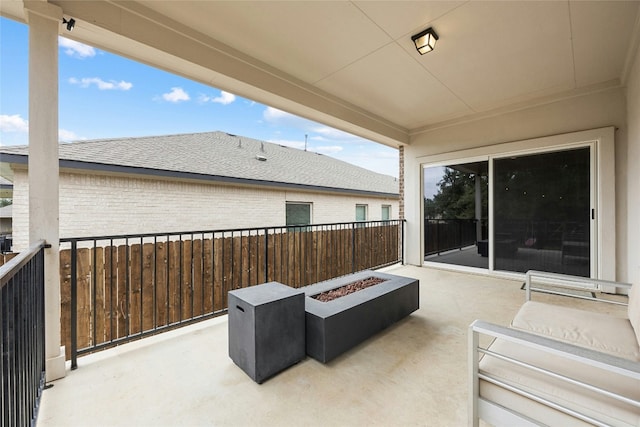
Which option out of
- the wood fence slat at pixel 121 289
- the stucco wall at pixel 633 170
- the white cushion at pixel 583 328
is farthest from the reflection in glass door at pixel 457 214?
the wood fence slat at pixel 121 289

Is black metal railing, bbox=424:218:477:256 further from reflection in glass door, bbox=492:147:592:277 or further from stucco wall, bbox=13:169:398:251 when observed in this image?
stucco wall, bbox=13:169:398:251

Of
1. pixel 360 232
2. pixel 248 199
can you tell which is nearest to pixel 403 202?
pixel 360 232

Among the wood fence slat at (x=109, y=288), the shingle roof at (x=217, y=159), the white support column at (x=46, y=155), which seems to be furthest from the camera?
the shingle roof at (x=217, y=159)

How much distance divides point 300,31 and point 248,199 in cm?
414

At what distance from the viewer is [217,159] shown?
6.27m

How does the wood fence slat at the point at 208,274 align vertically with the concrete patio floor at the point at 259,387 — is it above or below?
above

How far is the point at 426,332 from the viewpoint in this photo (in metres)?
2.50

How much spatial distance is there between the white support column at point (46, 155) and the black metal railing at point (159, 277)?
0.50 feet

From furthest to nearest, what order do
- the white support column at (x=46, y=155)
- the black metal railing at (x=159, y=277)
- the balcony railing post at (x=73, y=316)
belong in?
the black metal railing at (x=159, y=277), the balcony railing post at (x=73, y=316), the white support column at (x=46, y=155)

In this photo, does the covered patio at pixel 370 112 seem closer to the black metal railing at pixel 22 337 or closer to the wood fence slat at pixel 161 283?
the black metal railing at pixel 22 337

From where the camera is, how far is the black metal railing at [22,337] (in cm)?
100

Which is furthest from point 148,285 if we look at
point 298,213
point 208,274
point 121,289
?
point 298,213

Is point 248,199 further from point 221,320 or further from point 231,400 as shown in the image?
point 231,400

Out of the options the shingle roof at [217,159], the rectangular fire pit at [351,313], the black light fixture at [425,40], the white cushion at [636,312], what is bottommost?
the rectangular fire pit at [351,313]
